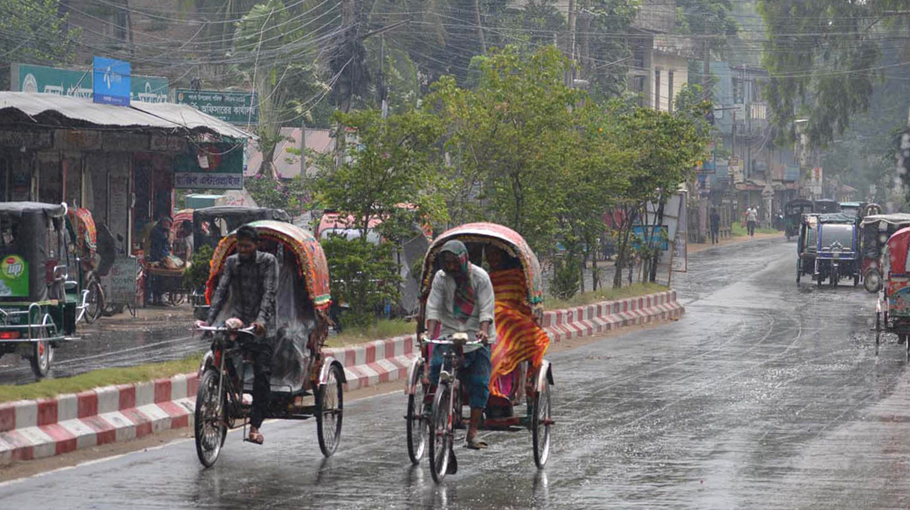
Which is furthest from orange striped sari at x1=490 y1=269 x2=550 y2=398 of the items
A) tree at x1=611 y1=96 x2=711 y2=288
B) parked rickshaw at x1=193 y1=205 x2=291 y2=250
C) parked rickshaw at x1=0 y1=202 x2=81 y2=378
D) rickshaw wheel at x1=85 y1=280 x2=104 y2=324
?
tree at x1=611 y1=96 x2=711 y2=288

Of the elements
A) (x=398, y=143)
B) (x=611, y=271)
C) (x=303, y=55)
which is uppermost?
(x=303, y=55)

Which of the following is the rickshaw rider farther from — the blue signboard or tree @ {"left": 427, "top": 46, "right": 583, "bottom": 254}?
the blue signboard

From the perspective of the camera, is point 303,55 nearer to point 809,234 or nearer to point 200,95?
point 200,95

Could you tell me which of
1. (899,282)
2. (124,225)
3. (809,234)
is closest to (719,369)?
(899,282)

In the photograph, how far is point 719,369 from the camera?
20.4m

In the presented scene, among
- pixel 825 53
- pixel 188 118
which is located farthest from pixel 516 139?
pixel 825 53

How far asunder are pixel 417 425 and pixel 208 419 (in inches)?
63.8

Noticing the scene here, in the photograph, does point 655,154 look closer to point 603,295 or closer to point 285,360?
point 603,295

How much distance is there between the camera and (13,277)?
57.2ft

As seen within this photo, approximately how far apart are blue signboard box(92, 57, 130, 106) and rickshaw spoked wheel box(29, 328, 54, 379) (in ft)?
39.6

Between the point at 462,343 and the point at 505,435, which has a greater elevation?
the point at 462,343

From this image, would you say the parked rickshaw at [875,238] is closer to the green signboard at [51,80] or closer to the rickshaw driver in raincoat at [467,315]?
the green signboard at [51,80]

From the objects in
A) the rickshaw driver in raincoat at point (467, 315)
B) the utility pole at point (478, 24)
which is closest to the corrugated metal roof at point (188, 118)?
the rickshaw driver in raincoat at point (467, 315)

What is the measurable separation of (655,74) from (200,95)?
162 ft
